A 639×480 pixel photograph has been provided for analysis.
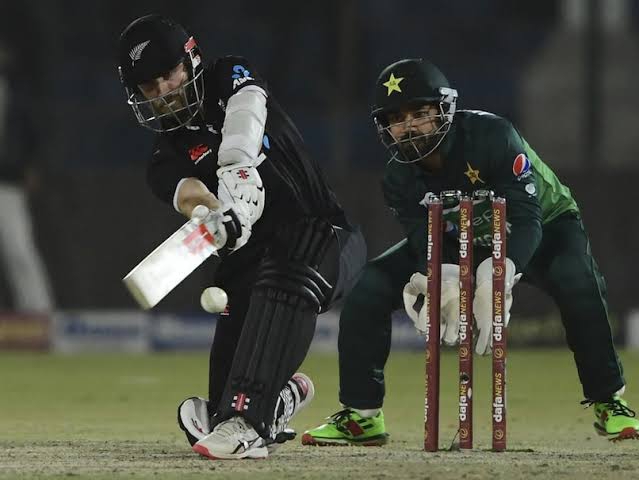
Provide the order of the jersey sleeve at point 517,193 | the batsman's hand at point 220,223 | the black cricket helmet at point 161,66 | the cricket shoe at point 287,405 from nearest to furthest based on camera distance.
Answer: the batsman's hand at point 220,223 < the black cricket helmet at point 161,66 < the cricket shoe at point 287,405 < the jersey sleeve at point 517,193

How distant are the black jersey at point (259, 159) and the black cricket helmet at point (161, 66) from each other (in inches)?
3.0

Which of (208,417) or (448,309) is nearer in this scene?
(448,309)

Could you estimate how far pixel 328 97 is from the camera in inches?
542

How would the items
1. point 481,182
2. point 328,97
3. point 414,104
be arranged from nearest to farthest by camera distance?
point 414,104
point 481,182
point 328,97

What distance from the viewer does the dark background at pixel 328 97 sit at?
43.3 ft

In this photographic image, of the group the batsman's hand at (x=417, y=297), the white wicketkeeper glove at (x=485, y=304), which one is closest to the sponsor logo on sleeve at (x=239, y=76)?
the batsman's hand at (x=417, y=297)

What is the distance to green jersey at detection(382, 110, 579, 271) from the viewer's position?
221 inches

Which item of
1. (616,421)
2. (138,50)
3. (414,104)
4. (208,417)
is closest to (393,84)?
(414,104)

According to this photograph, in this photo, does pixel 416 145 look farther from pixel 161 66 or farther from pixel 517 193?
pixel 161 66

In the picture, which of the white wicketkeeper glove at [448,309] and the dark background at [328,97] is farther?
the dark background at [328,97]

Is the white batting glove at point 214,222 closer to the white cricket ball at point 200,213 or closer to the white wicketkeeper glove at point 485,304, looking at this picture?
the white cricket ball at point 200,213

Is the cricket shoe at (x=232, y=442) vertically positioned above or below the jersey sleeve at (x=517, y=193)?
below

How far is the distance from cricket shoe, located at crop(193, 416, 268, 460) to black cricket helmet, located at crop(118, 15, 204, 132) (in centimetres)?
108

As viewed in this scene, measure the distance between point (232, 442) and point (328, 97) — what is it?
8.85 metres
